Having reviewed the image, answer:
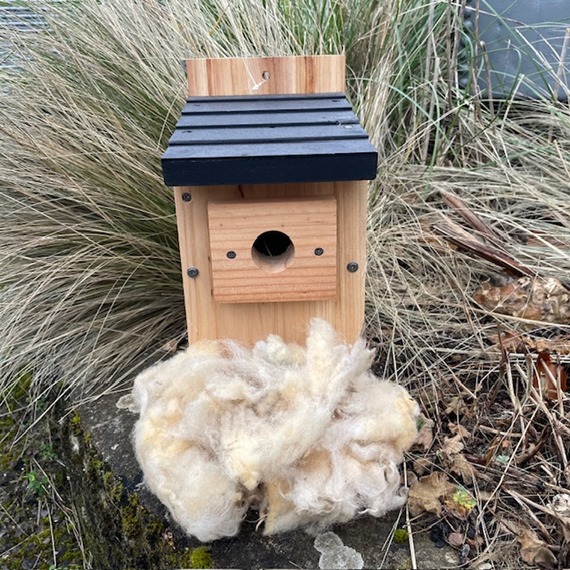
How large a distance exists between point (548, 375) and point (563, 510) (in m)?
0.34

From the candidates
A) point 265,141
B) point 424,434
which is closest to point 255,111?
point 265,141

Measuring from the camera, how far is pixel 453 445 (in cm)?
117

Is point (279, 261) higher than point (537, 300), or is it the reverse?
point (279, 261)

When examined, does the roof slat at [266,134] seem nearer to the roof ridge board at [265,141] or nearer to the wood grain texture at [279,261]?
the roof ridge board at [265,141]

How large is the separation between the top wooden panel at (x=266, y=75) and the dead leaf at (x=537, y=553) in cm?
92

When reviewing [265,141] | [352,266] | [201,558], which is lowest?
[201,558]

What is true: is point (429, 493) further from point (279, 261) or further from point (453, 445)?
point (279, 261)

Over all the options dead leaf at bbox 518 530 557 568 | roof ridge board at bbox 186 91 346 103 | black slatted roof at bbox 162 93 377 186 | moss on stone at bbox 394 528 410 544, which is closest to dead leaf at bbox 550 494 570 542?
dead leaf at bbox 518 530 557 568

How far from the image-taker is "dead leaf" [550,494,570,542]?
95cm

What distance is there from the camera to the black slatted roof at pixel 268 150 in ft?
3.14

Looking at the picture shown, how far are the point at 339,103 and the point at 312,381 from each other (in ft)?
1.81

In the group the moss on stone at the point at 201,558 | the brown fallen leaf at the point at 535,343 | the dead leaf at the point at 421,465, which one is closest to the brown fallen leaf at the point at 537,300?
the brown fallen leaf at the point at 535,343

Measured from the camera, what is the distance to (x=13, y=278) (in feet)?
5.23

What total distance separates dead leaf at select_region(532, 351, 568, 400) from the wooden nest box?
1.36 feet
